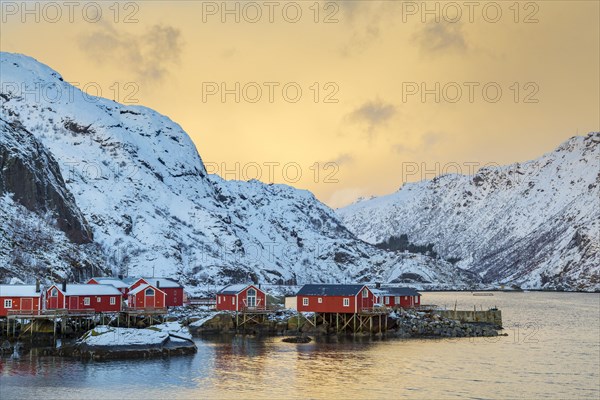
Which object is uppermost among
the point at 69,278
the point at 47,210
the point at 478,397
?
the point at 47,210

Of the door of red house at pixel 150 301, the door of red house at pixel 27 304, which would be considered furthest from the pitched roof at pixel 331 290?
the door of red house at pixel 27 304

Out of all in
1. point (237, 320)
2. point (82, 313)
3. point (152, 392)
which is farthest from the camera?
point (237, 320)

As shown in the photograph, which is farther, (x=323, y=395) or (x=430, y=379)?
(x=430, y=379)

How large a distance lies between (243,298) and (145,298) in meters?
15.5

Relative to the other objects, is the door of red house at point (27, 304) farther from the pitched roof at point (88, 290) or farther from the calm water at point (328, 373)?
the calm water at point (328, 373)

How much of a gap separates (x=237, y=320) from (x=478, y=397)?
58.0 meters

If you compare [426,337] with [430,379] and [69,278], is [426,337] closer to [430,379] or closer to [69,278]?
[430,379]

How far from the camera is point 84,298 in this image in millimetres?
103062

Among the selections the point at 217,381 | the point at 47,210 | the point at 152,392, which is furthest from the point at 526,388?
the point at 47,210

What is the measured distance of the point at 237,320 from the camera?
11481 centimetres

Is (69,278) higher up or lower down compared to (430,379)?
higher up

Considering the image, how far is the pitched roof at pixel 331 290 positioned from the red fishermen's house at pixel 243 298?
937 centimetres

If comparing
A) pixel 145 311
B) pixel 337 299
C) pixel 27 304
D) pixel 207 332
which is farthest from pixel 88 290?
pixel 337 299

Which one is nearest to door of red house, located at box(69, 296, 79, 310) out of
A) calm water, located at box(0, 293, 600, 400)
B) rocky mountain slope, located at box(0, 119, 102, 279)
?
calm water, located at box(0, 293, 600, 400)
